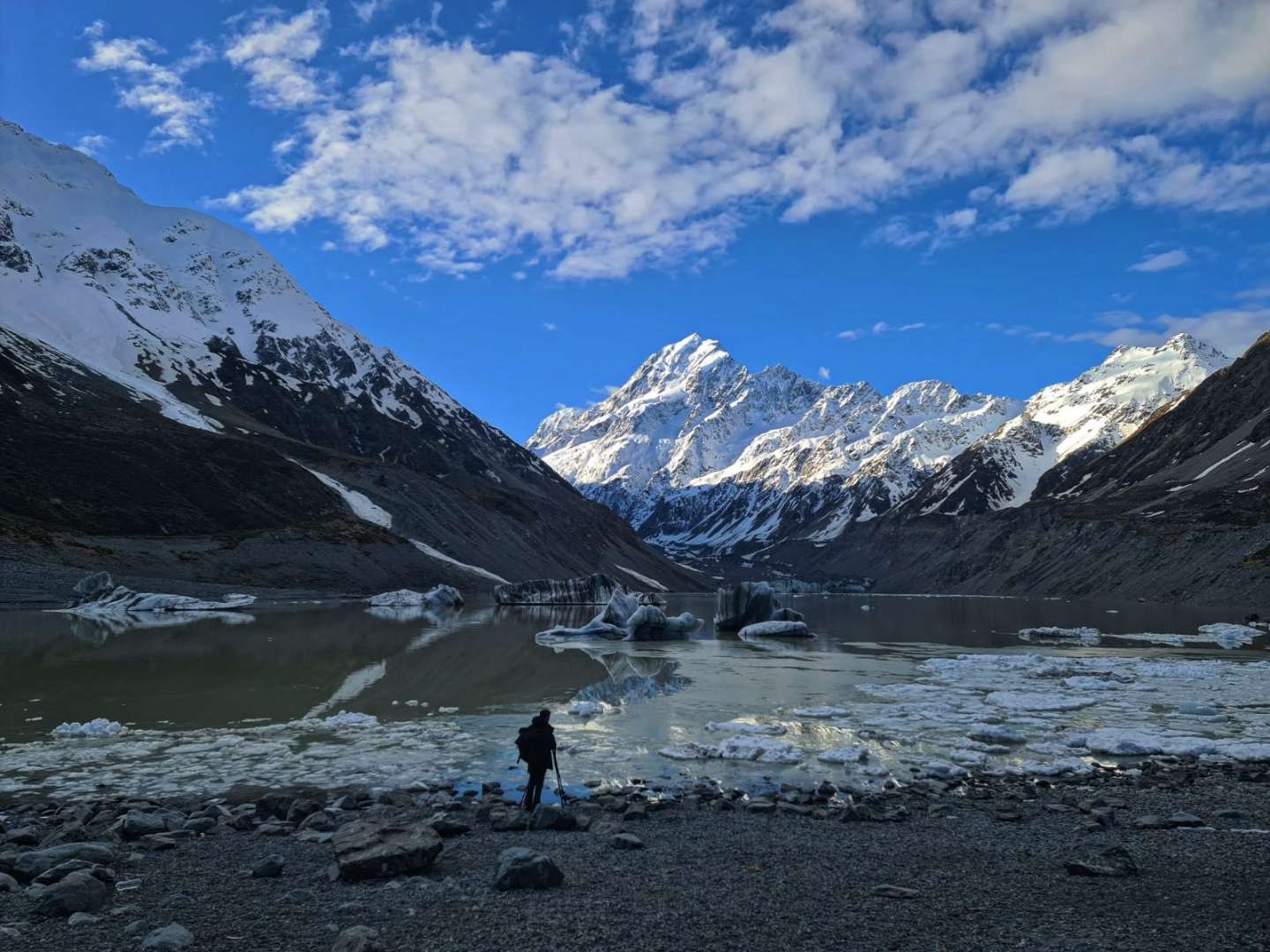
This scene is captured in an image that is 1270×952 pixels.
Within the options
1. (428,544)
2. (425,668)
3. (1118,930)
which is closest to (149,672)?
(425,668)

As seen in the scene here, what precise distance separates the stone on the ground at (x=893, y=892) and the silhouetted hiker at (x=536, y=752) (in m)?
6.32

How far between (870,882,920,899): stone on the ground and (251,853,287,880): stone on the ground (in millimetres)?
7438

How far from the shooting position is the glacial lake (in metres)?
18.3

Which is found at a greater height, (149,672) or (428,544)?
(428,544)

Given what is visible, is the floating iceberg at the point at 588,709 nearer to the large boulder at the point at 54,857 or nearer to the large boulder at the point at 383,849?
the large boulder at the point at 383,849

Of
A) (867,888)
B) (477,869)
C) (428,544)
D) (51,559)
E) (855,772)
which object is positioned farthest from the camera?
(428,544)

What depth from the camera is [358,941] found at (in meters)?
8.55

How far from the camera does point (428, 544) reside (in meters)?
124

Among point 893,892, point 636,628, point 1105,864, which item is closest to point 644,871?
point 893,892

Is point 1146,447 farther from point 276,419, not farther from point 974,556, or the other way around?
point 276,419

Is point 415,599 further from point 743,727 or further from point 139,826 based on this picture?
point 139,826

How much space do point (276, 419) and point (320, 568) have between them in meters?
97.6

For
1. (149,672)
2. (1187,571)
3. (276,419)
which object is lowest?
(149,672)

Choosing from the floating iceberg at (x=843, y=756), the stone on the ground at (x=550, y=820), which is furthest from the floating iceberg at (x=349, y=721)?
the floating iceberg at (x=843, y=756)
